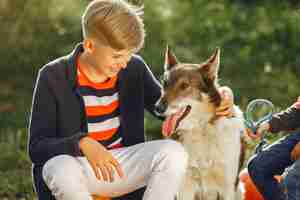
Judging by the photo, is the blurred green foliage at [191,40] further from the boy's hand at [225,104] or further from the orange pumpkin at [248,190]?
the boy's hand at [225,104]

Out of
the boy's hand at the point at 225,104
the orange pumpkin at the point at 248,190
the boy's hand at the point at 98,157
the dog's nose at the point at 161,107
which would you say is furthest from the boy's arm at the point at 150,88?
the orange pumpkin at the point at 248,190

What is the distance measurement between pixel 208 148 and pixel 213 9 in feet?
18.0

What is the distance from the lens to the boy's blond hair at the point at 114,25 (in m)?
4.02

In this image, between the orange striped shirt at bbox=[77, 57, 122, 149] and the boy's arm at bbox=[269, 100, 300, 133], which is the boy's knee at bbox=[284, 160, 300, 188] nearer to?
the boy's arm at bbox=[269, 100, 300, 133]

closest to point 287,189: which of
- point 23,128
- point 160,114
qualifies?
point 160,114

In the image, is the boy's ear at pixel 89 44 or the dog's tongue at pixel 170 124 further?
the dog's tongue at pixel 170 124

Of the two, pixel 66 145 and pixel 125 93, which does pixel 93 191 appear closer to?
pixel 66 145

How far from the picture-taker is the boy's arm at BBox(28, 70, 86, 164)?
3.97 metres

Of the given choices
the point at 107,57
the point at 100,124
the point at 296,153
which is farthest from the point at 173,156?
the point at 296,153

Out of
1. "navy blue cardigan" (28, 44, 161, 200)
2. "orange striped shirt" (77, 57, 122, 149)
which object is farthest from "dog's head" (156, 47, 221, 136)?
"orange striped shirt" (77, 57, 122, 149)

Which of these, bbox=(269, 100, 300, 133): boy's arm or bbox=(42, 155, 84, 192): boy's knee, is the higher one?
bbox=(269, 100, 300, 133): boy's arm

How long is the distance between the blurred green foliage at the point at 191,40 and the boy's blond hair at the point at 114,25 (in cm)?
297

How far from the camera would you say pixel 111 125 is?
4379 millimetres

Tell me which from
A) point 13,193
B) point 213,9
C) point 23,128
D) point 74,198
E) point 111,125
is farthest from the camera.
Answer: point 213,9
